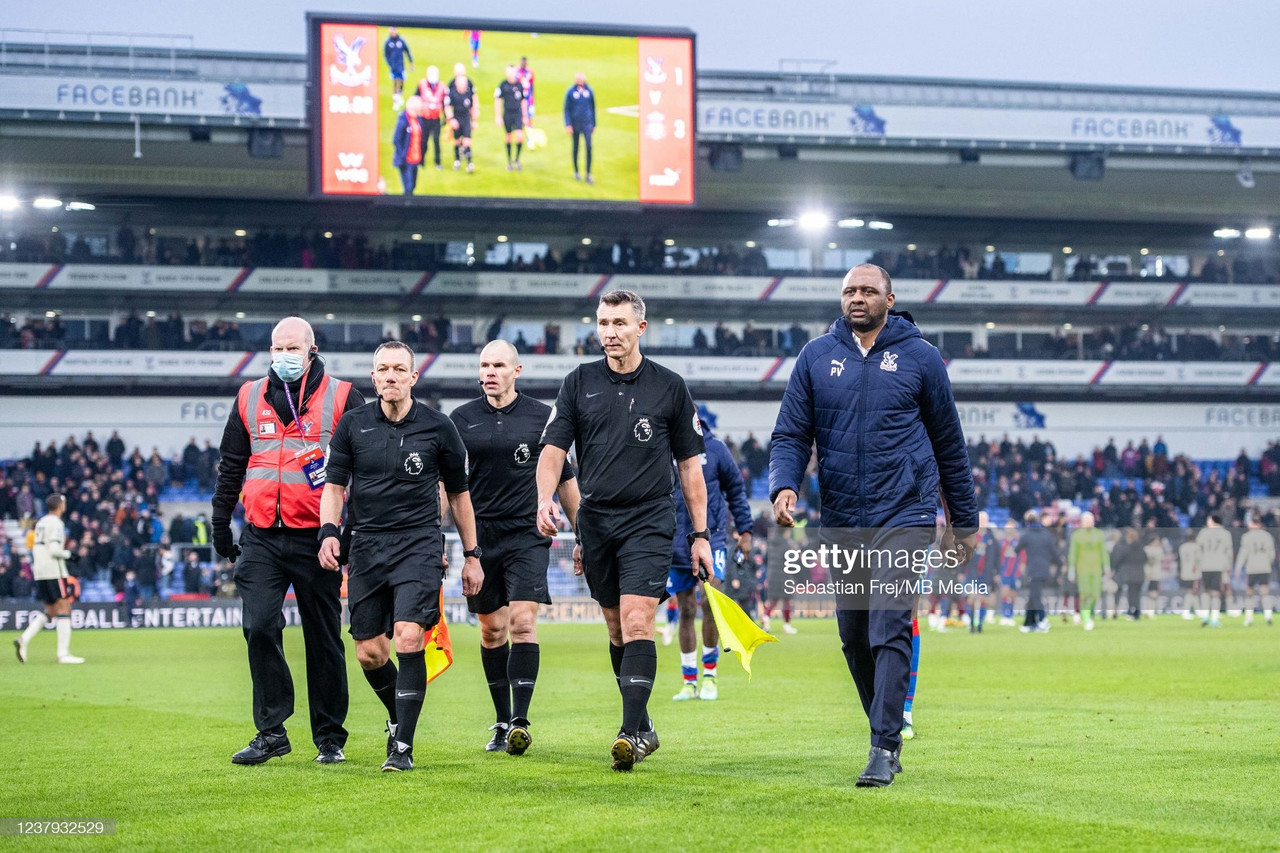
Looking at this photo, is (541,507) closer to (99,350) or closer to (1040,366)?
(99,350)

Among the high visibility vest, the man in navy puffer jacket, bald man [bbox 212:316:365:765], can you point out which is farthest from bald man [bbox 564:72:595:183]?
the man in navy puffer jacket

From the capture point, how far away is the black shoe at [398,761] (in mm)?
7891

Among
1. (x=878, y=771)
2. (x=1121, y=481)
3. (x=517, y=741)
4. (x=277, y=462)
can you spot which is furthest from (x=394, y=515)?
(x=1121, y=481)

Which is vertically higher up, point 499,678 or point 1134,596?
point 499,678

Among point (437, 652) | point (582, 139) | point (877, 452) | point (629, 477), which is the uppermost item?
point (582, 139)

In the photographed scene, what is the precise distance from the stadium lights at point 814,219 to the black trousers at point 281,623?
43286 millimetres

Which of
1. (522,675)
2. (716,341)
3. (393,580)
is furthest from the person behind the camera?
(716,341)

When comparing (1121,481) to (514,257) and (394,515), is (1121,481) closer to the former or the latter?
(514,257)

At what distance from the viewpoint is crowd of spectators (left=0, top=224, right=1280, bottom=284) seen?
4806 cm

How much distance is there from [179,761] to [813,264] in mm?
46310

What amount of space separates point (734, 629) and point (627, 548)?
0.83 metres

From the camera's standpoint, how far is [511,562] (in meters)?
9.09

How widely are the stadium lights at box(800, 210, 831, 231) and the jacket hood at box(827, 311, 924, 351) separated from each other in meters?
43.6

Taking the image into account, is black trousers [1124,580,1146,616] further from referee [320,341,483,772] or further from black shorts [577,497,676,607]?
referee [320,341,483,772]
